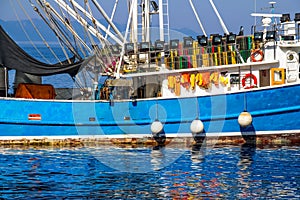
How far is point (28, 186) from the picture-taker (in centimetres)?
2211

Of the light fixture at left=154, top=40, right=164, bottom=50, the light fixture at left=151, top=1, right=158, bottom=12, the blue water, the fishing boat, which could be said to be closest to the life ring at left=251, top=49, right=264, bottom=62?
the fishing boat

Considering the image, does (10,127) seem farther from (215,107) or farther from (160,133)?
(215,107)

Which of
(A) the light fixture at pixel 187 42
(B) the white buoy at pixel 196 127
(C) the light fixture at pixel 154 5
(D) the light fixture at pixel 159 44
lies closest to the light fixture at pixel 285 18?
(A) the light fixture at pixel 187 42

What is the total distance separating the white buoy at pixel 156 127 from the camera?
1193 inches

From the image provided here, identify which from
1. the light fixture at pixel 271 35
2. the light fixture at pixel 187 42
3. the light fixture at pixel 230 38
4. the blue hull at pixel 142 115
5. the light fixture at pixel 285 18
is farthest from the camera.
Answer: the light fixture at pixel 187 42

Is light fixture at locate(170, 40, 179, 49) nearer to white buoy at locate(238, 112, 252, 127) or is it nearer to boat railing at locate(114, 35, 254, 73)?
boat railing at locate(114, 35, 254, 73)

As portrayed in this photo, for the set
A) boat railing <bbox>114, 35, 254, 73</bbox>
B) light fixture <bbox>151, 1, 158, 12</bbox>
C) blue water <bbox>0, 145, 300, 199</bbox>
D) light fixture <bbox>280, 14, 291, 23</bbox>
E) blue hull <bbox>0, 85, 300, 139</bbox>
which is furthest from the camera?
light fixture <bbox>151, 1, 158, 12</bbox>

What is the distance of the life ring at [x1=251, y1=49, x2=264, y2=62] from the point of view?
98.6 ft

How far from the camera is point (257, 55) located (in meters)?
30.1

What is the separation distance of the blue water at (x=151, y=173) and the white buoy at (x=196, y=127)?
81cm

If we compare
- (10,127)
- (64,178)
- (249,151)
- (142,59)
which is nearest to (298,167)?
(249,151)

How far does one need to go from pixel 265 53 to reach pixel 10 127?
11085 mm

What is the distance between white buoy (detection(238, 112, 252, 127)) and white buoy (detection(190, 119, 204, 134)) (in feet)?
5.33

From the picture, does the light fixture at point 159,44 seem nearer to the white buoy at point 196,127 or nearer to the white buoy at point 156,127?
the white buoy at point 156,127
